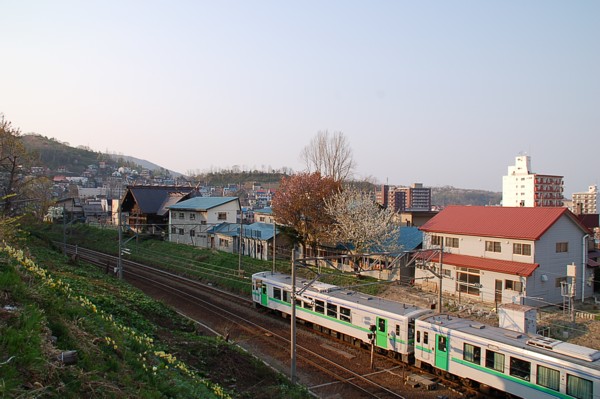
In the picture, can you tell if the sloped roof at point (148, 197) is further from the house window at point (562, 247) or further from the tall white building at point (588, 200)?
the tall white building at point (588, 200)

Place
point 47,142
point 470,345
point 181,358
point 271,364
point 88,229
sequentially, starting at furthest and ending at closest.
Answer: point 47,142
point 88,229
point 271,364
point 470,345
point 181,358

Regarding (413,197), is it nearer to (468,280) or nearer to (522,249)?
(468,280)

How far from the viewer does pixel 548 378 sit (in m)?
12.5

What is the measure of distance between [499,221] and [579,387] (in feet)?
51.4

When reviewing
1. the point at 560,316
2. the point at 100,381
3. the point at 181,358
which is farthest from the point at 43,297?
the point at 560,316

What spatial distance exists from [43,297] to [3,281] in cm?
75

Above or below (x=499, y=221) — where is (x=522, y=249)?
below

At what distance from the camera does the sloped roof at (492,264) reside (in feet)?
75.0

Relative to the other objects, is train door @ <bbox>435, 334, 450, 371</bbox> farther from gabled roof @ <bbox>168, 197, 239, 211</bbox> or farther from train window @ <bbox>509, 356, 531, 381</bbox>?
gabled roof @ <bbox>168, 197, 239, 211</bbox>

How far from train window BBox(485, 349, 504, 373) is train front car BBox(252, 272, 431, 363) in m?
3.32

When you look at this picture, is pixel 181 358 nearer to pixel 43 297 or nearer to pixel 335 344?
pixel 43 297

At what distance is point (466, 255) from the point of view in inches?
1061

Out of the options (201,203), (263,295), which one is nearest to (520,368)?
(263,295)

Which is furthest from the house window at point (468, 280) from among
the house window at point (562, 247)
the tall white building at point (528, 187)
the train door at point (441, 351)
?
the tall white building at point (528, 187)
